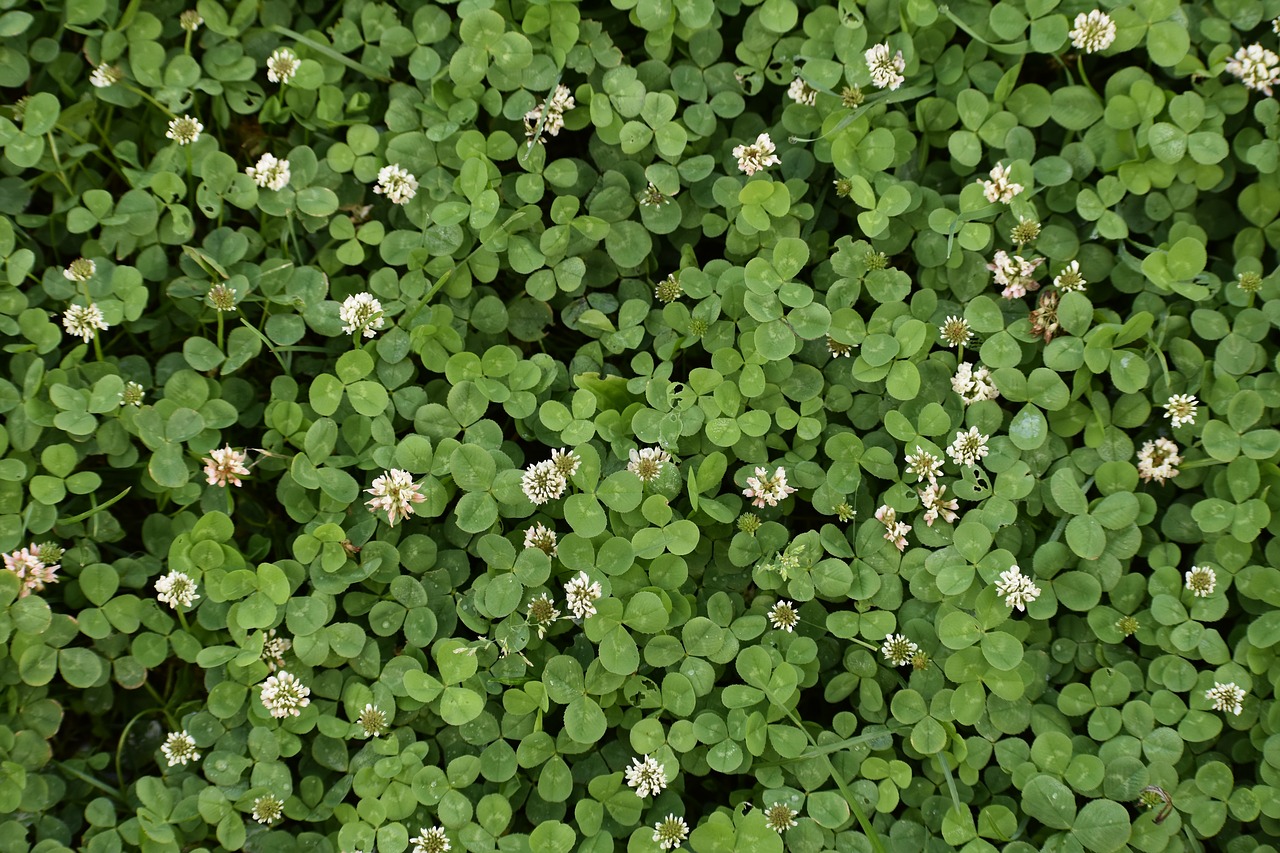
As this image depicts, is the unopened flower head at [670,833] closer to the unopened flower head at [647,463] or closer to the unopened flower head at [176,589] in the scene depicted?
the unopened flower head at [647,463]

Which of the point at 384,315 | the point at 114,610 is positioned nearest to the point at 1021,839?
the point at 384,315

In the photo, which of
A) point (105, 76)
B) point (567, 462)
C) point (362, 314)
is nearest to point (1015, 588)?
point (567, 462)

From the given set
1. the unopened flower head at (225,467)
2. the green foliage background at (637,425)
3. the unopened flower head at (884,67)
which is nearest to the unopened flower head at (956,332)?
the green foliage background at (637,425)

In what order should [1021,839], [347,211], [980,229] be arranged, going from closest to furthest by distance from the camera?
[1021,839], [980,229], [347,211]

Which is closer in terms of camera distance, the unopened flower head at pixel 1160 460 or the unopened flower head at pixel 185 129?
the unopened flower head at pixel 1160 460

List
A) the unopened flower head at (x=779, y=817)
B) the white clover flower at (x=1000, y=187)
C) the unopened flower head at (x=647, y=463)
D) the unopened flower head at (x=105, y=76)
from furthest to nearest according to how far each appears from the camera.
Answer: the unopened flower head at (x=105, y=76), the white clover flower at (x=1000, y=187), the unopened flower head at (x=647, y=463), the unopened flower head at (x=779, y=817)

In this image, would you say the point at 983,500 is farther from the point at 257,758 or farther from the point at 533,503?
the point at 257,758
